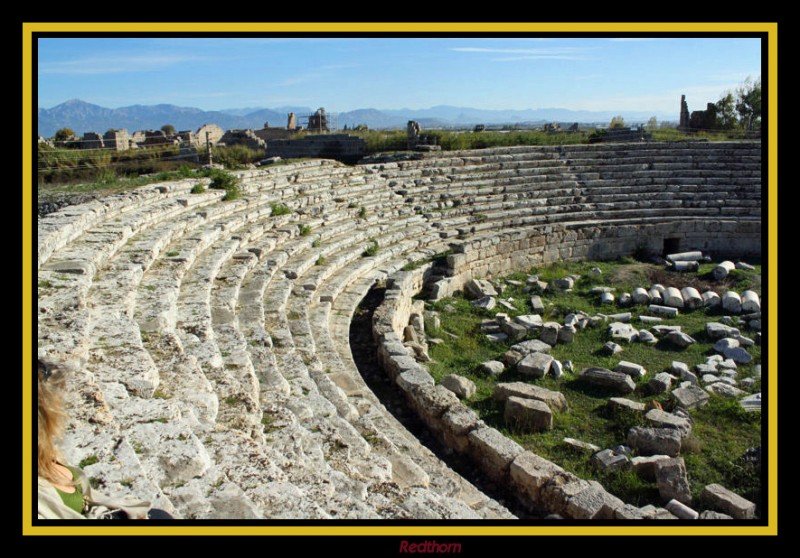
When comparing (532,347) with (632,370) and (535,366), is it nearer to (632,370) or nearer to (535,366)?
(535,366)

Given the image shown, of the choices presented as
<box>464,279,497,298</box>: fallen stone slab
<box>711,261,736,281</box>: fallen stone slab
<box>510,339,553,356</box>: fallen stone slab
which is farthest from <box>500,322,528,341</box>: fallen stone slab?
<box>711,261,736,281</box>: fallen stone slab

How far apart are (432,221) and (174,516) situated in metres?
12.1

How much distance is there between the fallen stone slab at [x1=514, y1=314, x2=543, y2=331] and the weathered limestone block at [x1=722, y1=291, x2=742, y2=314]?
3.67 m

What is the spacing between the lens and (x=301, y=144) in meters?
19.6

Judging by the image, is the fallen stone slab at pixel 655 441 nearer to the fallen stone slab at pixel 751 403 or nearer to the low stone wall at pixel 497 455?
the low stone wall at pixel 497 455

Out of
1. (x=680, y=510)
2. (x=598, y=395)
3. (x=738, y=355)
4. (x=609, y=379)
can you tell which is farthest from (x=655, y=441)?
(x=738, y=355)

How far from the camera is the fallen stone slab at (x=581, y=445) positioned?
671 centimetres

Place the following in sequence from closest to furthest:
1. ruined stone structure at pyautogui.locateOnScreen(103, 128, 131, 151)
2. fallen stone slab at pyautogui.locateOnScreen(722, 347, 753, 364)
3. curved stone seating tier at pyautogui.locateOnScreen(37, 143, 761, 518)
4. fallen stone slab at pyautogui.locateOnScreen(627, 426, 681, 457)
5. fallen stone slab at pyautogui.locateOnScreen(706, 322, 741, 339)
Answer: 1. curved stone seating tier at pyautogui.locateOnScreen(37, 143, 761, 518)
2. fallen stone slab at pyautogui.locateOnScreen(627, 426, 681, 457)
3. fallen stone slab at pyautogui.locateOnScreen(722, 347, 753, 364)
4. fallen stone slab at pyautogui.locateOnScreen(706, 322, 741, 339)
5. ruined stone structure at pyautogui.locateOnScreen(103, 128, 131, 151)

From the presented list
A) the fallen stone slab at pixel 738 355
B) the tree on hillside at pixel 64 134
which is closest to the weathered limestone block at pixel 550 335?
the fallen stone slab at pixel 738 355

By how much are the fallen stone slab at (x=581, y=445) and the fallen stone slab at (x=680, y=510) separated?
1114 millimetres

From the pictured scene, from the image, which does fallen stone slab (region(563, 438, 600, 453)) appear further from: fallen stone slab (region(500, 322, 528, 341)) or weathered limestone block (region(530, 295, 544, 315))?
weathered limestone block (region(530, 295, 544, 315))

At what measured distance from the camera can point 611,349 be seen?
383 inches

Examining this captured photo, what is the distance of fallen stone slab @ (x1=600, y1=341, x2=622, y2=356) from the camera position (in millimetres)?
9719
